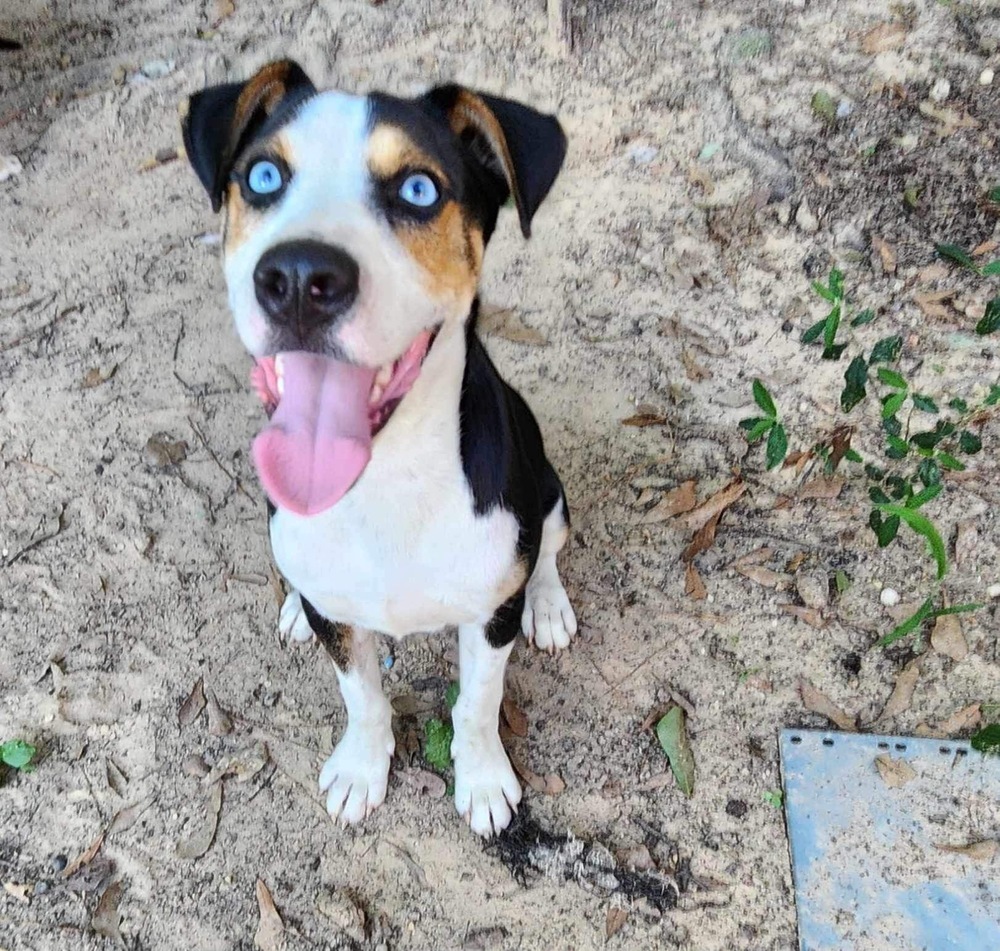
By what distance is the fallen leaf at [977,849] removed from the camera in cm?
Answer: 309

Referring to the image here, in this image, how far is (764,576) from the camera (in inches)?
150

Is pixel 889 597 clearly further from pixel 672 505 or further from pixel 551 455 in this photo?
pixel 551 455

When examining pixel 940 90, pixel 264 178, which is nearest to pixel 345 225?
pixel 264 178

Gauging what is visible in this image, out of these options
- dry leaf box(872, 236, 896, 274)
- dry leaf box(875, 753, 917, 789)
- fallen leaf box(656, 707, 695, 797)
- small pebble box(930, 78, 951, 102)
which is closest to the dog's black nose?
fallen leaf box(656, 707, 695, 797)

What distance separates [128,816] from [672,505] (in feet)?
8.49

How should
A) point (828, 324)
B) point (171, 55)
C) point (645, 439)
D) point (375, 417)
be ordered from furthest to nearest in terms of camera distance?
point (171, 55)
point (645, 439)
point (828, 324)
point (375, 417)

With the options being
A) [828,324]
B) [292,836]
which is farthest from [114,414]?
[828,324]

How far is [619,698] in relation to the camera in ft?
11.7

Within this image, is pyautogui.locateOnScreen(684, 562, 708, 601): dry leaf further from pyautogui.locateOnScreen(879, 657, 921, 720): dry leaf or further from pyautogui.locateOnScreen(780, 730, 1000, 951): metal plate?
pyautogui.locateOnScreen(879, 657, 921, 720): dry leaf

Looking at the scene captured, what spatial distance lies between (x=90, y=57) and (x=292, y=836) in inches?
213

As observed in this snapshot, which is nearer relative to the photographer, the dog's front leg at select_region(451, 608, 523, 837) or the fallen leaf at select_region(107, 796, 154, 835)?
the dog's front leg at select_region(451, 608, 523, 837)

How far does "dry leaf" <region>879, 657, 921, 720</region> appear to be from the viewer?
345cm

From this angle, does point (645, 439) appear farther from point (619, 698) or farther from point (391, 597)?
point (391, 597)

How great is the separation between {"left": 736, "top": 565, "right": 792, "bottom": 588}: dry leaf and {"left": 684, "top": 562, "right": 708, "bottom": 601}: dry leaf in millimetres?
182
